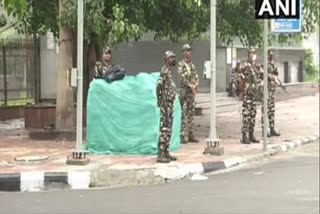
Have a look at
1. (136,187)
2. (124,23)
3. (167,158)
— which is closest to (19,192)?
(136,187)

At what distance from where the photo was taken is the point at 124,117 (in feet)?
37.0

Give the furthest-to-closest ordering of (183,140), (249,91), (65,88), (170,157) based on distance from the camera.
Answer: (65,88)
(183,140)
(249,91)
(170,157)

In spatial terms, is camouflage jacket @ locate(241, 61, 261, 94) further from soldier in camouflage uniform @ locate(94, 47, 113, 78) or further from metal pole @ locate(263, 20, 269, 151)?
soldier in camouflage uniform @ locate(94, 47, 113, 78)

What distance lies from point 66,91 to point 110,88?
7.99ft

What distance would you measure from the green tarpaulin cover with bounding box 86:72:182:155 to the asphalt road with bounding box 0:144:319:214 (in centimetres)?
177

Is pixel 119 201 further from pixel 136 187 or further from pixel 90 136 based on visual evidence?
pixel 90 136

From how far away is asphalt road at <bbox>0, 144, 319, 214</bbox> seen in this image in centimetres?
727

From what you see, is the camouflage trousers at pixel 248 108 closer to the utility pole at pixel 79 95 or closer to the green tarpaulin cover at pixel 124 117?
the green tarpaulin cover at pixel 124 117

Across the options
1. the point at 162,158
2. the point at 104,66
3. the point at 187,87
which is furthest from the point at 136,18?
the point at 162,158

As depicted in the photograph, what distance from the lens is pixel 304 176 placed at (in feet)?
31.7

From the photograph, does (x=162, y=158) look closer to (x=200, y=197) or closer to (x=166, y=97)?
(x=166, y=97)

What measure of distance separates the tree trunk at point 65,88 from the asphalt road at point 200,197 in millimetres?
4667

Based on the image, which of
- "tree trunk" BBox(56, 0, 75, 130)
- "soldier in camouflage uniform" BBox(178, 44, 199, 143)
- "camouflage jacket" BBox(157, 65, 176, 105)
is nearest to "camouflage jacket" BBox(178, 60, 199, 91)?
"soldier in camouflage uniform" BBox(178, 44, 199, 143)

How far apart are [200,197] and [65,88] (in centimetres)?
623
